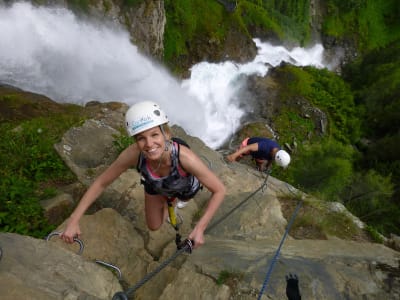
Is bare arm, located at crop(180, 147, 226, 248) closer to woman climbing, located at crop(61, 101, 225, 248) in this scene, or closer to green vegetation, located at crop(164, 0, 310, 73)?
woman climbing, located at crop(61, 101, 225, 248)

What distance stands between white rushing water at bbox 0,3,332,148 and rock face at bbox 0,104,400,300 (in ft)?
32.1

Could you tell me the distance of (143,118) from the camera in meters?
2.93

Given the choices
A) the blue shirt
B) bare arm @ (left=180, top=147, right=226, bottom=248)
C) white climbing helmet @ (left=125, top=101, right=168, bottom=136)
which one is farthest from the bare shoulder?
the blue shirt

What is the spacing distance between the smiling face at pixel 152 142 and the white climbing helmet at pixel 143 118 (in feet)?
0.18

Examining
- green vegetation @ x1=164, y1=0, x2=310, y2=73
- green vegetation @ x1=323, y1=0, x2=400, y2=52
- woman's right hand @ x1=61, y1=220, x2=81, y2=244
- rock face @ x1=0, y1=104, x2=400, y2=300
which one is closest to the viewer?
rock face @ x1=0, y1=104, x2=400, y2=300

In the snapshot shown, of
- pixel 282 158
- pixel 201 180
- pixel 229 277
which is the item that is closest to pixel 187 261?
pixel 229 277

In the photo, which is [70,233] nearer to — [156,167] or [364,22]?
[156,167]

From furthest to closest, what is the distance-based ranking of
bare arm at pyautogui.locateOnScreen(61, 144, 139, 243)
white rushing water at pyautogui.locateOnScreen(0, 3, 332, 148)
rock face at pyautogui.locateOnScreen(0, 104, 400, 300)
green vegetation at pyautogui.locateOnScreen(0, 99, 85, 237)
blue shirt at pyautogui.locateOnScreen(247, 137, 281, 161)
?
white rushing water at pyautogui.locateOnScreen(0, 3, 332, 148), blue shirt at pyautogui.locateOnScreen(247, 137, 281, 161), green vegetation at pyautogui.locateOnScreen(0, 99, 85, 237), bare arm at pyautogui.locateOnScreen(61, 144, 139, 243), rock face at pyautogui.locateOnScreen(0, 104, 400, 300)

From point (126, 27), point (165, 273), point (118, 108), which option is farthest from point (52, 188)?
point (126, 27)

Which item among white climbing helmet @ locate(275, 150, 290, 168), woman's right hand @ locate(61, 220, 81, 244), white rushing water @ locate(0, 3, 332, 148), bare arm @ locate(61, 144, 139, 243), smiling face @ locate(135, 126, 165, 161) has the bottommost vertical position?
woman's right hand @ locate(61, 220, 81, 244)

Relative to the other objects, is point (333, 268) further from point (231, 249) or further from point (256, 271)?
point (231, 249)

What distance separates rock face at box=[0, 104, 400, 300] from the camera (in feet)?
9.48

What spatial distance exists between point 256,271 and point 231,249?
62cm

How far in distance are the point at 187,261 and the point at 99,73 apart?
14909 millimetres
